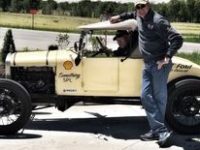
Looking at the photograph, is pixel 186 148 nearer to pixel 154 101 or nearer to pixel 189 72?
pixel 154 101

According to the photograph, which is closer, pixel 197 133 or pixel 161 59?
pixel 161 59

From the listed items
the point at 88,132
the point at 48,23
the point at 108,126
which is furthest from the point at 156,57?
the point at 48,23

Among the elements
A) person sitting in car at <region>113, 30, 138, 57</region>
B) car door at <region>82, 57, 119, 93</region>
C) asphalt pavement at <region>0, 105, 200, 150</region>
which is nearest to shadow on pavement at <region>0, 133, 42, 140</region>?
asphalt pavement at <region>0, 105, 200, 150</region>

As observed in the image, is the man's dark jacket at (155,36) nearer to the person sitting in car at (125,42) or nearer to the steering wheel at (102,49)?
the person sitting in car at (125,42)

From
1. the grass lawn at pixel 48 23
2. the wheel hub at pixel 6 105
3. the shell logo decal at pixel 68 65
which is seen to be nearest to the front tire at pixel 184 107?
the shell logo decal at pixel 68 65

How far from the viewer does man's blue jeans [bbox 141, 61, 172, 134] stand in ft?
25.4

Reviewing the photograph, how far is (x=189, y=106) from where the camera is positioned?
8594 mm

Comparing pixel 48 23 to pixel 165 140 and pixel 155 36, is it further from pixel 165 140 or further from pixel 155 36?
pixel 165 140

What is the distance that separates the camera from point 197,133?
28.0ft

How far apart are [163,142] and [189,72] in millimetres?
1298

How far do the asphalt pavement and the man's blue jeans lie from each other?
0.30 m

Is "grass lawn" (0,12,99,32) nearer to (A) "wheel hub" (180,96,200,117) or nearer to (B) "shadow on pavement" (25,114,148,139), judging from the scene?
(B) "shadow on pavement" (25,114,148,139)

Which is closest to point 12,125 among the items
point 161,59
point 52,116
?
point 52,116

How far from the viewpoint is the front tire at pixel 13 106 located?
27.4ft
